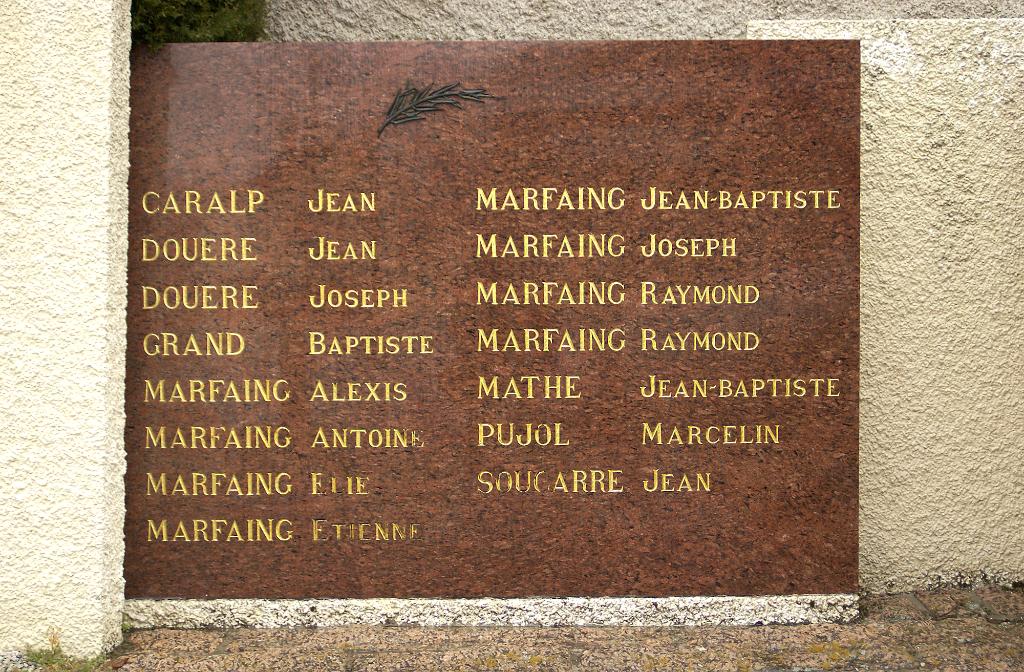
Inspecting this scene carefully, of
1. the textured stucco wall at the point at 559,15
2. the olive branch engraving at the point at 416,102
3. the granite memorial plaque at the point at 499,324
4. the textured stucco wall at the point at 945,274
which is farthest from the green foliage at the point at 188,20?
the textured stucco wall at the point at 945,274

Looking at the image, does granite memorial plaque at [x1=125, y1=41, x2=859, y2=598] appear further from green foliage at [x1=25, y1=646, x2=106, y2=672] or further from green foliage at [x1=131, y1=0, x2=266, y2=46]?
green foliage at [x1=25, y1=646, x2=106, y2=672]

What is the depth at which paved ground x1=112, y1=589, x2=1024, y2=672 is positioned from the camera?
269 centimetres

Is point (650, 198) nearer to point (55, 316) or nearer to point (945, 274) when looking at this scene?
point (945, 274)

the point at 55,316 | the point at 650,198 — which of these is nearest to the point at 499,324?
the point at 650,198

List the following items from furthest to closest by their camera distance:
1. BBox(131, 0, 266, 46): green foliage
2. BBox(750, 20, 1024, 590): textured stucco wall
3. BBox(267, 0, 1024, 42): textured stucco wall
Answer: BBox(267, 0, 1024, 42): textured stucco wall → BBox(750, 20, 1024, 590): textured stucco wall → BBox(131, 0, 266, 46): green foliage

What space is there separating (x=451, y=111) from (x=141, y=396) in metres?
1.68

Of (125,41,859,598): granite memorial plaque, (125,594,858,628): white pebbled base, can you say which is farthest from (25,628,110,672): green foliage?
(125,594,858,628): white pebbled base

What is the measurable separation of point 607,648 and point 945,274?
2165mm

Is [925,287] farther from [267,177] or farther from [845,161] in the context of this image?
[267,177]

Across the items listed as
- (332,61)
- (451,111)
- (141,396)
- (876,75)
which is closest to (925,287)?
(876,75)

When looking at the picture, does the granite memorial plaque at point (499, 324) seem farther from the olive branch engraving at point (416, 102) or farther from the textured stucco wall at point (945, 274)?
the textured stucco wall at point (945, 274)

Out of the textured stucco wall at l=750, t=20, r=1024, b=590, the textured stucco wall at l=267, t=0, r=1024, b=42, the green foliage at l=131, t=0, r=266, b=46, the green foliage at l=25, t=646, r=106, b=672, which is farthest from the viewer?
the textured stucco wall at l=267, t=0, r=1024, b=42

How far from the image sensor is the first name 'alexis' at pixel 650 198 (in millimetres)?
2980

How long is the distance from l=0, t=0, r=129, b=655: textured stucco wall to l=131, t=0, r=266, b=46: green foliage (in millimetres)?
185
